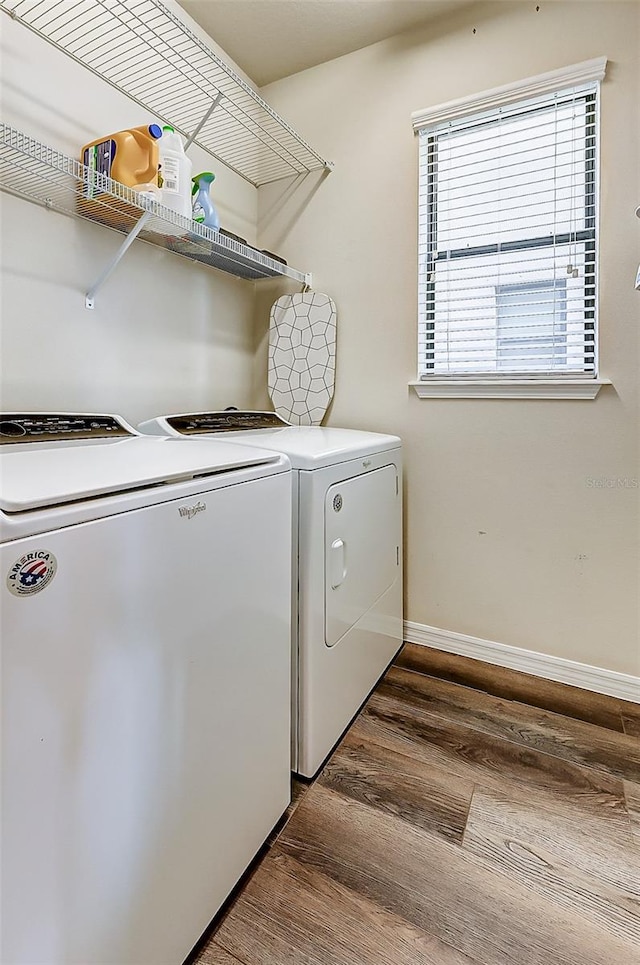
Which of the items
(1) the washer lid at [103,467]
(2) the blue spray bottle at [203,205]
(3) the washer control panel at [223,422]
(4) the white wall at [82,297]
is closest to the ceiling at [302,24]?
(4) the white wall at [82,297]

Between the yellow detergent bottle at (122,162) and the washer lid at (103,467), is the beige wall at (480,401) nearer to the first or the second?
the yellow detergent bottle at (122,162)

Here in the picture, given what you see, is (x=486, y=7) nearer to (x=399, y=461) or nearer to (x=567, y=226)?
(x=567, y=226)

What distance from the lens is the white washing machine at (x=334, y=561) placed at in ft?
4.23

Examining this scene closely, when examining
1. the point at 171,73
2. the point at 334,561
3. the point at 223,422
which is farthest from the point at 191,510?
the point at 171,73

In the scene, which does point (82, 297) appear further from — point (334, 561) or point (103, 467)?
point (334, 561)

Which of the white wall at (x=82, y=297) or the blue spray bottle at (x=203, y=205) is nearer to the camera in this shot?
the white wall at (x=82, y=297)

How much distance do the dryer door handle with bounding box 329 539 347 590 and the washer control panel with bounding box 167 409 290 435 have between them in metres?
0.62

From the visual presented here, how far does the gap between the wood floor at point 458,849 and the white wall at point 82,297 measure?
138 cm

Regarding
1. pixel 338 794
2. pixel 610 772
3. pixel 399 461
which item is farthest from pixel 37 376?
pixel 610 772

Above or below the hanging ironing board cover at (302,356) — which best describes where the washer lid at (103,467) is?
below

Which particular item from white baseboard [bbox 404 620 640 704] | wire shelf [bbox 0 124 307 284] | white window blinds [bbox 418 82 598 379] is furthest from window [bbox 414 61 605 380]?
white baseboard [bbox 404 620 640 704]

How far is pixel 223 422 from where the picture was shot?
1.81 meters

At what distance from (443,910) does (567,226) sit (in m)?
2.07

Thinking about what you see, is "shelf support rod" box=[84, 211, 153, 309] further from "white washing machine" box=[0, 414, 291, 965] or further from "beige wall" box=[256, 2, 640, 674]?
"beige wall" box=[256, 2, 640, 674]
